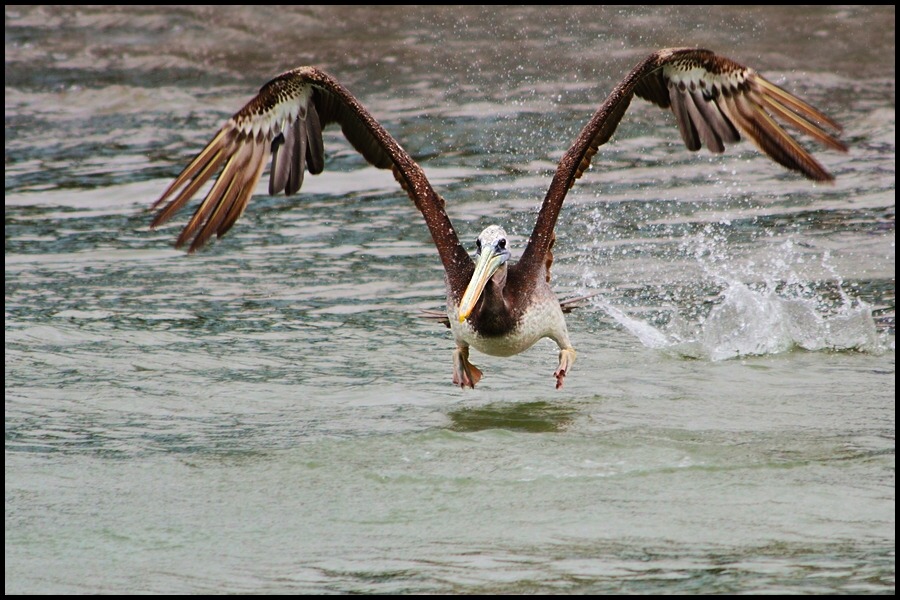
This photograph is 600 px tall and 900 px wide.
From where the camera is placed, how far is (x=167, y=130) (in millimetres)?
14086

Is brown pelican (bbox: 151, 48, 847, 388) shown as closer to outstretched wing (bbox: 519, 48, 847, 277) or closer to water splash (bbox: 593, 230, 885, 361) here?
outstretched wing (bbox: 519, 48, 847, 277)

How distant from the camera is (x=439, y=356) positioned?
841cm

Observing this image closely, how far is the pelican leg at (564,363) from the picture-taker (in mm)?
7332

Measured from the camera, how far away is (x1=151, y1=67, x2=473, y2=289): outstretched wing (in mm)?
7402

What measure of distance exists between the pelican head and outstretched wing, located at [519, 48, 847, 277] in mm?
395

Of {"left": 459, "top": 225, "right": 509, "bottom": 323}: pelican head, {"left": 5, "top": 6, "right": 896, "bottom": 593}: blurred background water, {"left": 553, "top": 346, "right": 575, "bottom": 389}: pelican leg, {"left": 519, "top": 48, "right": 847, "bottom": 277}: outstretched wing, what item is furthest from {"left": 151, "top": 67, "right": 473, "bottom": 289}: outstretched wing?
{"left": 5, "top": 6, "right": 896, "bottom": 593}: blurred background water

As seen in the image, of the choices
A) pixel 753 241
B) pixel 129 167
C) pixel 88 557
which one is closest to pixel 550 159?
pixel 753 241

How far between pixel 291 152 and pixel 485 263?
159 centimetres

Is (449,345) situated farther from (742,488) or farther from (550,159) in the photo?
(550,159)

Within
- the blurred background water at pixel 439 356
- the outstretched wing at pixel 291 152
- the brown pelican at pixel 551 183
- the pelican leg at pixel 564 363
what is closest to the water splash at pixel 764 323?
the blurred background water at pixel 439 356

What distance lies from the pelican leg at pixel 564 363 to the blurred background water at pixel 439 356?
168 millimetres

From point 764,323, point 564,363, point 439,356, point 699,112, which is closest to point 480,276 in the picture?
point 564,363

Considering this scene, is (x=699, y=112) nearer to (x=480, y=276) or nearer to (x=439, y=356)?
(x=480, y=276)

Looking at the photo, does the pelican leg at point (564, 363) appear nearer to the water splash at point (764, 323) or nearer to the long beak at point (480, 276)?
the long beak at point (480, 276)
